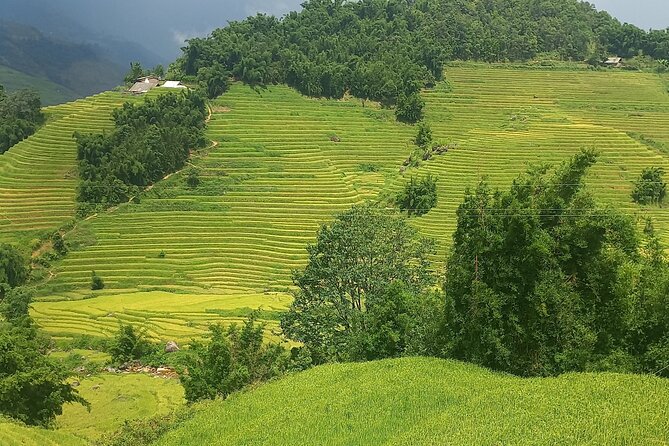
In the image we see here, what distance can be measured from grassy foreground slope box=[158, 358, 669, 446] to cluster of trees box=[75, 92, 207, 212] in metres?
38.3

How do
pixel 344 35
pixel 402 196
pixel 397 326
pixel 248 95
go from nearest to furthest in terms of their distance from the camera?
pixel 397 326, pixel 402 196, pixel 248 95, pixel 344 35

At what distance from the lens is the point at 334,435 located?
1188 centimetres

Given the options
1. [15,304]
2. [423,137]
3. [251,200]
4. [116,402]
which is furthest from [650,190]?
[15,304]

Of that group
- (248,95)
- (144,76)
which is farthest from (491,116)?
(144,76)

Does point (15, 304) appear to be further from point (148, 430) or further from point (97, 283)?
point (148, 430)

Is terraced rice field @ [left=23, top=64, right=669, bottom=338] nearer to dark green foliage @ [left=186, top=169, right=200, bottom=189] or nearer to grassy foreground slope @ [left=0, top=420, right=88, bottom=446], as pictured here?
dark green foliage @ [left=186, top=169, right=200, bottom=189]

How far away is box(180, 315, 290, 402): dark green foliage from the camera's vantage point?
18031 millimetres

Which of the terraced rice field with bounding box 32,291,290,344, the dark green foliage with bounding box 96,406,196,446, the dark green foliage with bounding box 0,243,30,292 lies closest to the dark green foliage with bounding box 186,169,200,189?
the dark green foliage with bounding box 0,243,30,292

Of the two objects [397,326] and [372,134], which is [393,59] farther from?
[397,326]

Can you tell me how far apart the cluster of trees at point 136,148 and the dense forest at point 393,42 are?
1253cm

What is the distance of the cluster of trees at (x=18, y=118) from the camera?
56688 millimetres

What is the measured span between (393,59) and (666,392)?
69.8m

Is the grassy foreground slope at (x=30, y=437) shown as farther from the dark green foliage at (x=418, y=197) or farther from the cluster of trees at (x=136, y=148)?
the cluster of trees at (x=136, y=148)

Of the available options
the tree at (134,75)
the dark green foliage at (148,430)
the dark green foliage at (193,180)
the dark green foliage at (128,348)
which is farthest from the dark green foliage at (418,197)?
the tree at (134,75)
